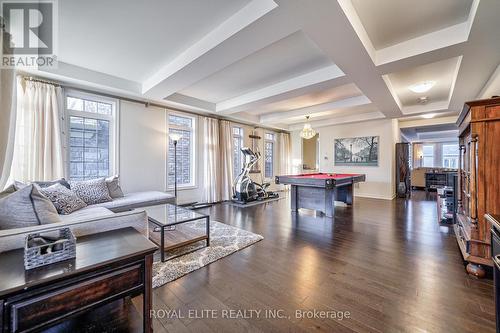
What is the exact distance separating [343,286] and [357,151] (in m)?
6.16

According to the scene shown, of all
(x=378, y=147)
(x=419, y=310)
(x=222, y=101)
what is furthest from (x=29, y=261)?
(x=378, y=147)

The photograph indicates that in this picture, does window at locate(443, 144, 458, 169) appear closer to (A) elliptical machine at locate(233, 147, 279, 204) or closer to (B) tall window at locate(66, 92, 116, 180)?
(A) elliptical machine at locate(233, 147, 279, 204)

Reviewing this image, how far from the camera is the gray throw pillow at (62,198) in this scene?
2.82m

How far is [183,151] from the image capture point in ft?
18.2

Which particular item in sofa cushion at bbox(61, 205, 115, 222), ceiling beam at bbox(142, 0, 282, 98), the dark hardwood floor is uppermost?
ceiling beam at bbox(142, 0, 282, 98)

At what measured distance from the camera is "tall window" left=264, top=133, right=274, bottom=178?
818cm

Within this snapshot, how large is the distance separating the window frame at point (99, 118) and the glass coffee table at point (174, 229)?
176cm

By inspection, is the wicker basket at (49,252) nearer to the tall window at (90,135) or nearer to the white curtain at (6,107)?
the white curtain at (6,107)

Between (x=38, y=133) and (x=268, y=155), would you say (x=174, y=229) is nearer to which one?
(x=38, y=133)

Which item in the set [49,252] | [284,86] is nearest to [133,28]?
[49,252]

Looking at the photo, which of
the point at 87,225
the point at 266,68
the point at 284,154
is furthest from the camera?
the point at 284,154

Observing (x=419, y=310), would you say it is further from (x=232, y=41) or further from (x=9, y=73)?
(x=9, y=73)

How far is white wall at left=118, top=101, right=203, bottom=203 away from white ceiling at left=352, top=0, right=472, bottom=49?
433 centimetres

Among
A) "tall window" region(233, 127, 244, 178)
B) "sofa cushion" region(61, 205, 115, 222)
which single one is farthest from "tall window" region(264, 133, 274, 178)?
"sofa cushion" region(61, 205, 115, 222)
